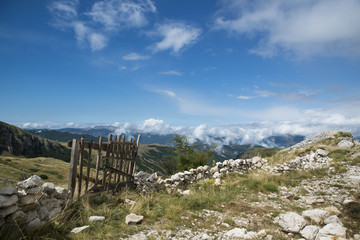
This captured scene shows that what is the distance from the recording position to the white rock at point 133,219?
6.29 m

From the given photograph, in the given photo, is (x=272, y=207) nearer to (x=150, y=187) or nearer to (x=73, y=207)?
(x=150, y=187)

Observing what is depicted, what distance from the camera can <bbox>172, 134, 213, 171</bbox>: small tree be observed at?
18953 mm

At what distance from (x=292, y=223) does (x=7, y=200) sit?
24.5 feet

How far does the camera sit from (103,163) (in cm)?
895

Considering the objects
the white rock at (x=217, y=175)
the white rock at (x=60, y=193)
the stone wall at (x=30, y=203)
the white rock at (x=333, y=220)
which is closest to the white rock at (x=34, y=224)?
the stone wall at (x=30, y=203)

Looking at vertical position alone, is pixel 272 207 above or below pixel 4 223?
below

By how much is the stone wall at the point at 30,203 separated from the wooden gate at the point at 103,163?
1.21m

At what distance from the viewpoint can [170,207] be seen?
7.50 meters

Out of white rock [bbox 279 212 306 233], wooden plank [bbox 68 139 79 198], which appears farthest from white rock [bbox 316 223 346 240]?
wooden plank [bbox 68 139 79 198]

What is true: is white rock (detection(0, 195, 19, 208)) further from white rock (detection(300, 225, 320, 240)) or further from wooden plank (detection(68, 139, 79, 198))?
white rock (detection(300, 225, 320, 240))

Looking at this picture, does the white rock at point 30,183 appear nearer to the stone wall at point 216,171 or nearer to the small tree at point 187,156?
the stone wall at point 216,171

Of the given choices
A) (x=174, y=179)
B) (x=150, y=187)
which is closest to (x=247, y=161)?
(x=174, y=179)

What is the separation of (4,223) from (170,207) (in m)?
4.74

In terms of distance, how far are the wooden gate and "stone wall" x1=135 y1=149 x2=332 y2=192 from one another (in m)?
0.96
